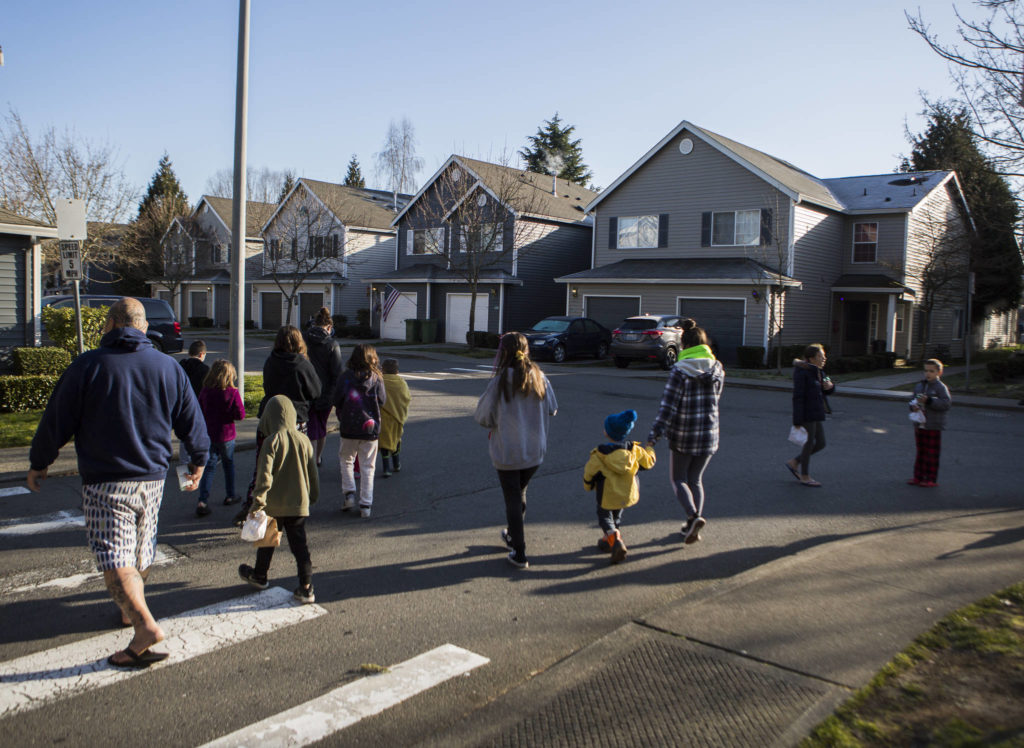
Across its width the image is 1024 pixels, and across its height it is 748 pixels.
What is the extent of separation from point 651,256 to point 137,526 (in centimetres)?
2673

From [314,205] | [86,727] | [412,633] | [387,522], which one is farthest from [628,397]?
[314,205]

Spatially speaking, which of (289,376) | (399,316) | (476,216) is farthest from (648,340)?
(289,376)

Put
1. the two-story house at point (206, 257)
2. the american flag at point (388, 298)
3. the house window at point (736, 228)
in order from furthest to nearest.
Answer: the two-story house at point (206, 257)
the american flag at point (388, 298)
the house window at point (736, 228)

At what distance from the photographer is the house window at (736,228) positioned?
87.9ft

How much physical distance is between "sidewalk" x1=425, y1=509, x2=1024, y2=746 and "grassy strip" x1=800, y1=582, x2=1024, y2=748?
4.1 inches

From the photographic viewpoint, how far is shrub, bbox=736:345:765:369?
Result: 24719mm

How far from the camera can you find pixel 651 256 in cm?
2947

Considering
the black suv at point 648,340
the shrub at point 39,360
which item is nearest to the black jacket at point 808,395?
the shrub at point 39,360

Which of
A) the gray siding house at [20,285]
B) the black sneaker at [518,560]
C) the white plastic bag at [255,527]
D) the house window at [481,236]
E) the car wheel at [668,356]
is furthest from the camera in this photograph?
the house window at [481,236]

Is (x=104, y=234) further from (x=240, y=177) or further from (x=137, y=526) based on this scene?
(x=137, y=526)

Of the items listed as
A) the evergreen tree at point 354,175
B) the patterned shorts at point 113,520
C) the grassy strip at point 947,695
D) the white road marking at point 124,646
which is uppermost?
the evergreen tree at point 354,175

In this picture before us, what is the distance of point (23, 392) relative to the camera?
12320 millimetres

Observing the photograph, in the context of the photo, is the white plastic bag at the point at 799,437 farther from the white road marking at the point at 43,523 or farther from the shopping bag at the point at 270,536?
the white road marking at the point at 43,523

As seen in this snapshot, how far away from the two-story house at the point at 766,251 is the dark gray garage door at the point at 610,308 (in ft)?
0.13
